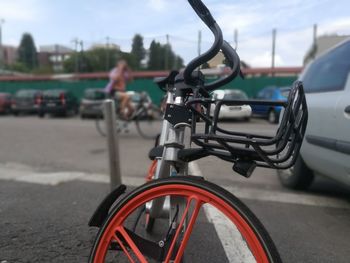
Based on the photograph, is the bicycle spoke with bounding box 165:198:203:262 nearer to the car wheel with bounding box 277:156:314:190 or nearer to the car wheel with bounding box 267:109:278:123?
the car wheel with bounding box 267:109:278:123

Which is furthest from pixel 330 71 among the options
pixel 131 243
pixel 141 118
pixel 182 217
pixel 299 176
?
pixel 141 118

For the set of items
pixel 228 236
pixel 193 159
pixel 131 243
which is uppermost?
pixel 193 159

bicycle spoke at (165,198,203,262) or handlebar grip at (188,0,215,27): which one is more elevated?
handlebar grip at (188,0,215,27)

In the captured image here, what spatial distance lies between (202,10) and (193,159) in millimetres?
685

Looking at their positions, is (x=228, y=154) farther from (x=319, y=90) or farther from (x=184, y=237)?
(x=319, y=90)

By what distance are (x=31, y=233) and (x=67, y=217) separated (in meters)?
0.45

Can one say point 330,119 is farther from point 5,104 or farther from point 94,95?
point 5,104

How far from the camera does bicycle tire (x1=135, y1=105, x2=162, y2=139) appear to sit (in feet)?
→ 32.8

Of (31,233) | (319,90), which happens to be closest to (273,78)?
(319,90)

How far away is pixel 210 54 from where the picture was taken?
179cm

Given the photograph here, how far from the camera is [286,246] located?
300 centimetres

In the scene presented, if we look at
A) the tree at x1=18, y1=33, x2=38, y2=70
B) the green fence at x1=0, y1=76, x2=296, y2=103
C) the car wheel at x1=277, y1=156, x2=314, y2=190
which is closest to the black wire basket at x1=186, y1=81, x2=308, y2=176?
the car wheel at x1=277, y1=156, x2=314, y2=190

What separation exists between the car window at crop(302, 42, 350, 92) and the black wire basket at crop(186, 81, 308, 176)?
2047 millimetres

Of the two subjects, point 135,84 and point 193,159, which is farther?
point 135,84
